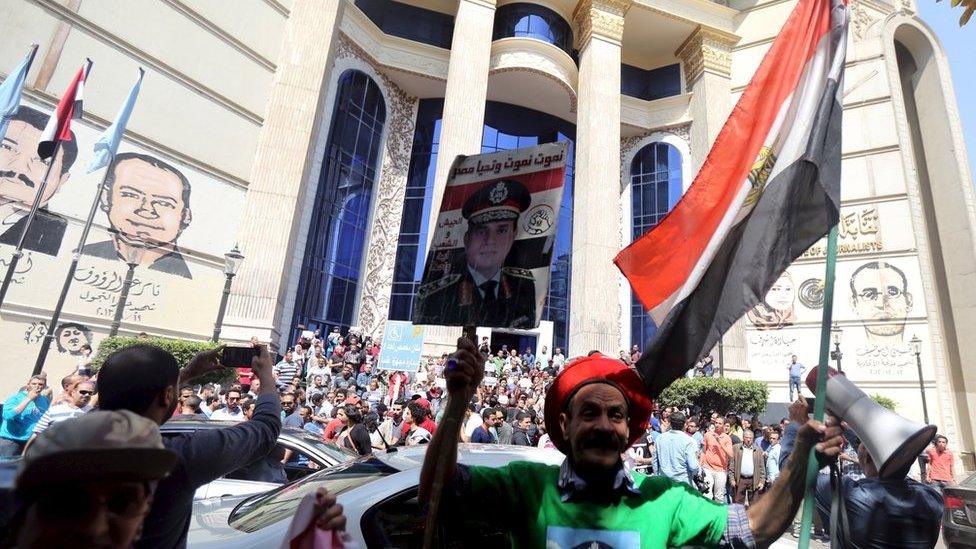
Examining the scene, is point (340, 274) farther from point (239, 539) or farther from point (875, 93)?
point (875, 93)

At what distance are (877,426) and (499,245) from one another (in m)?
1.60

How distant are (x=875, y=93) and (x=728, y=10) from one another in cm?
821

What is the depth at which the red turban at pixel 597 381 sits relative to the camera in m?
1.79

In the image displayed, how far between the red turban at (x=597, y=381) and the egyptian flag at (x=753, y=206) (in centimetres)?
32

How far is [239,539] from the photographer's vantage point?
2.38 metres

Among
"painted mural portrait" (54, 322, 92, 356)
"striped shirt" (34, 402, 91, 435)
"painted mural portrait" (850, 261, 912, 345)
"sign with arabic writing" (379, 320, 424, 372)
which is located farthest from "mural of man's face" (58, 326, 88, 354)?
"painted mural portrait" (850, 261, 912, 345)

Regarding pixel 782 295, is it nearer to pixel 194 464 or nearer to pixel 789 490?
pixel 789 490

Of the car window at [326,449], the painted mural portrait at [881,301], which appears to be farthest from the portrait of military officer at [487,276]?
the painted mural portrait at [881,301]

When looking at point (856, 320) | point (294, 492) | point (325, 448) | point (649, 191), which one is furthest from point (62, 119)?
point (856, 320)

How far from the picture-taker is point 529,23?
939 inches

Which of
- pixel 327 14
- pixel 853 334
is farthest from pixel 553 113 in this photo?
pixel 853 334

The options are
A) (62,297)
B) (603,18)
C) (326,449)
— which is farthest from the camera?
(603,18)

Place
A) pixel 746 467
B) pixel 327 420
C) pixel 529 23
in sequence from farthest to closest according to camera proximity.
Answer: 1. pixel 529 23
2. pixel 327 420
3. pixel 746 467

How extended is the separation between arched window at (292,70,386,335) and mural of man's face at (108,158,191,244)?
6.32 metres
